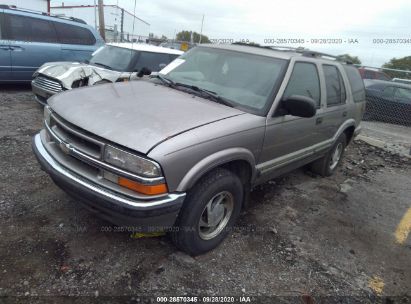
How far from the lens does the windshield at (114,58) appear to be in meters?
6.88

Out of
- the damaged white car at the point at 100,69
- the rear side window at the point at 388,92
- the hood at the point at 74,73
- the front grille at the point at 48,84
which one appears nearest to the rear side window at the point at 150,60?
the damaged white car at the point at 100,69

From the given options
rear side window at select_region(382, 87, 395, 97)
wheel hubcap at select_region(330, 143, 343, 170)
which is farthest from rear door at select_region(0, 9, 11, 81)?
rear side window at select_region(382, 87, 395, 97)

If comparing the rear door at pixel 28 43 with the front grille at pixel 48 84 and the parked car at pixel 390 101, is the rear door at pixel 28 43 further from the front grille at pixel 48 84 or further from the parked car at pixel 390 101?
the parked car at pixel 390 101

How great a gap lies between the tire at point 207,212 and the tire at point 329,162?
2.30 meters

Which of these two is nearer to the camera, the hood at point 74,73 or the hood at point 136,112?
the hood at point 136,112

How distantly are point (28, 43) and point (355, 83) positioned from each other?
6863 millimetres

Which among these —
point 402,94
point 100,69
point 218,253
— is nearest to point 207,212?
point 218,253

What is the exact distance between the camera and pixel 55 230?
3104 mm

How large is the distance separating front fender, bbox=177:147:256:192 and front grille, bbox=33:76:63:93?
14.1ft

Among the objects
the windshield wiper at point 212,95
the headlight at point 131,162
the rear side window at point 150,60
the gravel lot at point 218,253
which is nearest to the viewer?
the headlight at point 131,162

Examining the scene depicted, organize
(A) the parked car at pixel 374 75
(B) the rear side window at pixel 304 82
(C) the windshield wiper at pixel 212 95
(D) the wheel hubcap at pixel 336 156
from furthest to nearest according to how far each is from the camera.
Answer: (A) the parked car at pixel 374 75, (D) the wheel hubcap at pixel 336 156, (B) the rear side window at pixel 304 82, (C) the windshield wiper at pixel 212 95

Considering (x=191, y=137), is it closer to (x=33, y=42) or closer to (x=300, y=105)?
(x=300, y=105)

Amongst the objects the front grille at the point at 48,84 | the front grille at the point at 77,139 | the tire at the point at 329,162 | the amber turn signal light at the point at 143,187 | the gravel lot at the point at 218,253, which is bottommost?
the gravel lot at the point at 218,253

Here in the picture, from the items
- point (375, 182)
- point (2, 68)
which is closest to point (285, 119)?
point (375, 182)
